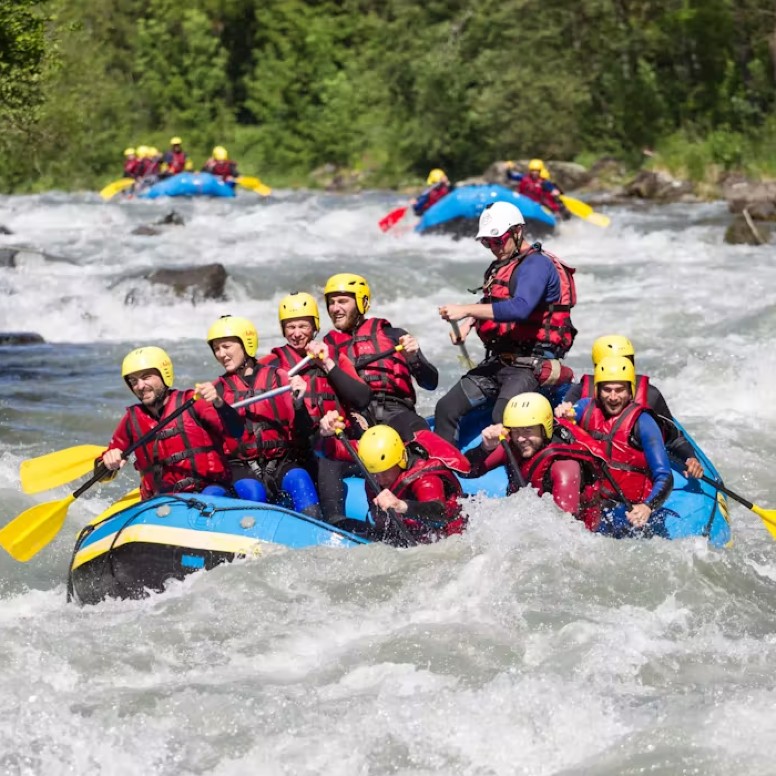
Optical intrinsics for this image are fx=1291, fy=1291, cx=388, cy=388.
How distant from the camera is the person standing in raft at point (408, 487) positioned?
5.30m

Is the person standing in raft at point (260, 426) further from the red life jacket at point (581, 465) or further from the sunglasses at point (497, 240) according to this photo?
the sunglasses at point (497, 240)

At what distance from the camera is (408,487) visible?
213 inches

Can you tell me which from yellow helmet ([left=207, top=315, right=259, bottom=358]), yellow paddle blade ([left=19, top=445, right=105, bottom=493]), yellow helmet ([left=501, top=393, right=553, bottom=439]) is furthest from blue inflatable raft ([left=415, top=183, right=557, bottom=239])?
yellow helmet ([left=501, top=393, right=553, bottom=439])

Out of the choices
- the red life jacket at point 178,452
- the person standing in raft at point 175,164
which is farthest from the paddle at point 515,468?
the person standing in raft at point 175,164

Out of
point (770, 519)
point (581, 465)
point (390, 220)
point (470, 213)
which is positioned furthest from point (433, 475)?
point (390, 220)

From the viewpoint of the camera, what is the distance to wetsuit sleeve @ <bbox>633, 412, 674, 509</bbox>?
552 centimetres

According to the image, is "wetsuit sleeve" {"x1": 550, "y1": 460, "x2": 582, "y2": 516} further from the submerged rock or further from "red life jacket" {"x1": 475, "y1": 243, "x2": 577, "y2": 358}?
the submerged rock

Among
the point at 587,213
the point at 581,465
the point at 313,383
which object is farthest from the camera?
the point at 587,213

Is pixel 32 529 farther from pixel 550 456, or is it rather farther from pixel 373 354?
pixel 550 456

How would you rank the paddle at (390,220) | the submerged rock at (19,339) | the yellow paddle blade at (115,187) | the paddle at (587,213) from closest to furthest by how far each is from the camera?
the submerged rock at (19,339) → the paddle at (587,213) → the paddle at (390,220) → the yellow paddle blade at (115,187)

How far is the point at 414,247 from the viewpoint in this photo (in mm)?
17344

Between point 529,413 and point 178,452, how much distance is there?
153 cm

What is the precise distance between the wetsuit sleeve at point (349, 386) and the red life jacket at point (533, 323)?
0.79 metres

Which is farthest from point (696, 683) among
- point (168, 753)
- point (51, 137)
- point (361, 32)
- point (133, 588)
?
point (361, 32)
